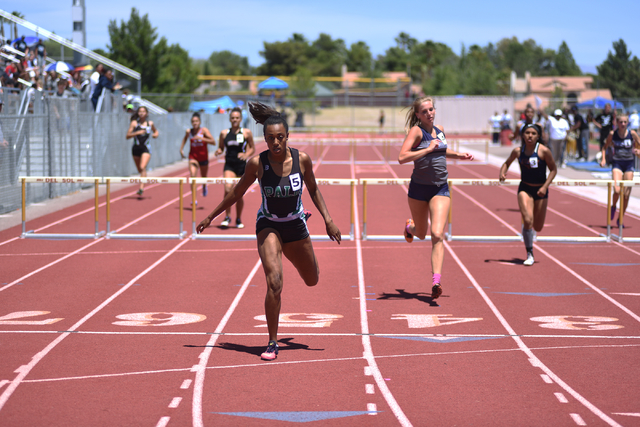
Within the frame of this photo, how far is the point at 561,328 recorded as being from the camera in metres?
7.67

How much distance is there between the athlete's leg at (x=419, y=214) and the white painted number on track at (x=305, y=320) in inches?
65.1

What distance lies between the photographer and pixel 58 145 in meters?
19.2

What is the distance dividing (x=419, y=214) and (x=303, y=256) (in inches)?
107

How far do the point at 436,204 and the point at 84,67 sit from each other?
20810mm

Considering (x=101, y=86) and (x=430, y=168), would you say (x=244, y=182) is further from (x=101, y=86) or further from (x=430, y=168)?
(x=101, y=86)

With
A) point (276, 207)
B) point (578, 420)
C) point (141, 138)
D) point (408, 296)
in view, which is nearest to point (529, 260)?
point (408, 296)

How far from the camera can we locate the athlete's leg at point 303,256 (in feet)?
21.6

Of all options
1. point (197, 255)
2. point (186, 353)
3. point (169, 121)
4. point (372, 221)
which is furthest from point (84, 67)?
point (186, 353)

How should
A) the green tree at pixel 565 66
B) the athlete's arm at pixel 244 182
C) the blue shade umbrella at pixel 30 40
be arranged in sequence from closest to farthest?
the athlete's arm at pixel 244 182, the blue shade umbrella at pixel 30 40, the green tree at pixel 565 66

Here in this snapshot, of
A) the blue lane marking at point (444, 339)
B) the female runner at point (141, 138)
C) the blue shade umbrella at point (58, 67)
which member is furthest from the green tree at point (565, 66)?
the blue lane marking at point (444, 339)

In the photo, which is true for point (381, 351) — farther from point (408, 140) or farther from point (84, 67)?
point (84, 67)

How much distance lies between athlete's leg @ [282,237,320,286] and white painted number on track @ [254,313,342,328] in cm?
111

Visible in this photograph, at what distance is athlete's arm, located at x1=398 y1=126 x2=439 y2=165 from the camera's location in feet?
27.7

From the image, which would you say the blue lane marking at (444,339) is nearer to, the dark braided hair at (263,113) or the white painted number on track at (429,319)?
the white painted number on track at (429,319)
